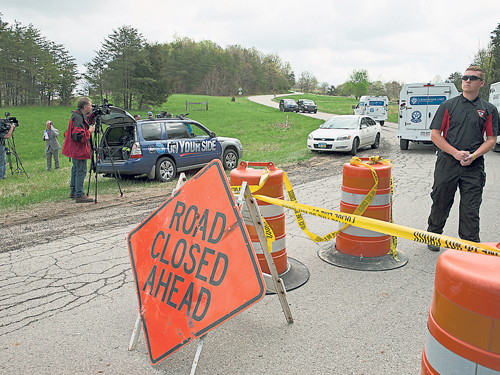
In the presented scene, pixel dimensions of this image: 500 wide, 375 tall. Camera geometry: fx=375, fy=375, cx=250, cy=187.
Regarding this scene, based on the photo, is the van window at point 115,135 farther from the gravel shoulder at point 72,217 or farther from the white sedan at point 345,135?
the white sedan at point 345,135

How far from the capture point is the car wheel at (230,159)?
12.2 meters

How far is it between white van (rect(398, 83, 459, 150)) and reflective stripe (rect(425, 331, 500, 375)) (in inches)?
564

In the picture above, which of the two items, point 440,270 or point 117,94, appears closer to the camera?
point 440,270

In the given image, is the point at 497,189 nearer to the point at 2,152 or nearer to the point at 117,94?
the point at 2,152

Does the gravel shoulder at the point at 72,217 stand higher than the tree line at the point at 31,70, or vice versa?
the tree line at the point at 31,70

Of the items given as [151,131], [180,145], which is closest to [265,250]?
[151,131]

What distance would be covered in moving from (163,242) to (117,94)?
4646cm

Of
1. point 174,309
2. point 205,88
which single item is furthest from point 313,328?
point 205,88

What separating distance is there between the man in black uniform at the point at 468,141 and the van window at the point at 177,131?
767 cm

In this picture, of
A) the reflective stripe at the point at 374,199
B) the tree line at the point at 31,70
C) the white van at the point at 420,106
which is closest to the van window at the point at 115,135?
the reflective stripe at the point at 374,199

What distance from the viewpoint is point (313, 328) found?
10.3 ft

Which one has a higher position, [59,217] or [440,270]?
[440,270]

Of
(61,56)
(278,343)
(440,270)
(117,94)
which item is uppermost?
(61,56)

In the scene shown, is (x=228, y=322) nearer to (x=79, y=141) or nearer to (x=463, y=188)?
(x=463, y=188)
